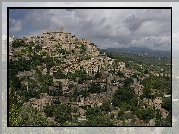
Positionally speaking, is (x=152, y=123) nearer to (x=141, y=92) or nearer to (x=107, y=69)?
(x=141, y=92)

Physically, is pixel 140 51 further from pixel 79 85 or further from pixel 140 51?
pixel 79 85

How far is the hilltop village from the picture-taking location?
6262 millimetres

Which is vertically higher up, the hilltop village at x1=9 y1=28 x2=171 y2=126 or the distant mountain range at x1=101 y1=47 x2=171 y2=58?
the distant mountain range at x1=101 y1=47 x2=171 y2=58

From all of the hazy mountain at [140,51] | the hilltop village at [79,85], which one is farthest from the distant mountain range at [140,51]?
the hilltop village at [79,85]

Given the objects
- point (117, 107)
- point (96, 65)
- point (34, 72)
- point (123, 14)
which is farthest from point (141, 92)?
point (34, 72)

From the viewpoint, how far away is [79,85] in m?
6.41

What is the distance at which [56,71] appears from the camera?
646cm

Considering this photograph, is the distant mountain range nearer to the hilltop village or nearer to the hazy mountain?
the hazy mountain

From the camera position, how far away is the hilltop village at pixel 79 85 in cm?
626

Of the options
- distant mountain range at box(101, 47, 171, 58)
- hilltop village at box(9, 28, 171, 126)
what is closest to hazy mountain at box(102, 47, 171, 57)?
distant mountain range at box(101, 47, 171, 58)

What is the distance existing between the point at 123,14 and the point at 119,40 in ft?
1.54

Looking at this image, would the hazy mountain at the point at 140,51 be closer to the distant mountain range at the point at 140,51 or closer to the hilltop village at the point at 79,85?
the distant mountain range at the point at 140,51

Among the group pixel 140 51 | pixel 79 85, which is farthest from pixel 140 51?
pixel 79 85

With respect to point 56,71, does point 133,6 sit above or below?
above
